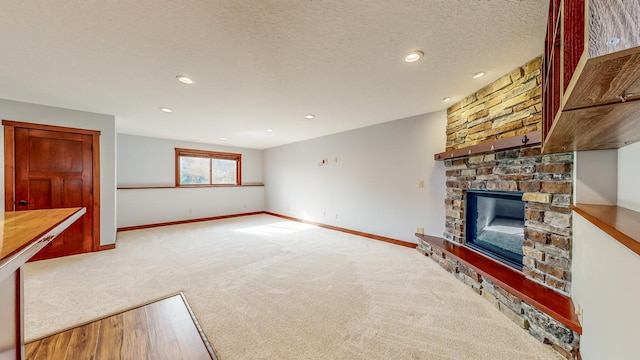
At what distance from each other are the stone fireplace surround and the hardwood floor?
235cm

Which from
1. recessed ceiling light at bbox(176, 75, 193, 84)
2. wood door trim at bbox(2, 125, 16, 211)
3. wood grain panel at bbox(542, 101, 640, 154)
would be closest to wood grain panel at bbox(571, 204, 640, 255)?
wood grain panel at bbox(542, 101, 640, 154)

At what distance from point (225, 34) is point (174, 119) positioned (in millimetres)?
2868

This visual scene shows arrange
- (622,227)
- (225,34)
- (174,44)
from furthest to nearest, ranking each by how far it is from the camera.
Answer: (174,44)
(225,34)
(622,227)

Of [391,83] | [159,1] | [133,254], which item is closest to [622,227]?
[391,83]

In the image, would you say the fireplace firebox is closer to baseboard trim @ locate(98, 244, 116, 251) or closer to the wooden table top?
the wooden table top

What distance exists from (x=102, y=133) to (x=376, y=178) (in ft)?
15.3

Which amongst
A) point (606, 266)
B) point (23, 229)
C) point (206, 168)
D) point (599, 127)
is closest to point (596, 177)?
point (606, 266)

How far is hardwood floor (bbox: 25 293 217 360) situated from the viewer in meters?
1.53

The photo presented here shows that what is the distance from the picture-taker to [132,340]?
1659 millimetres

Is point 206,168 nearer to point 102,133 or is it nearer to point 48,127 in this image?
point 102,133

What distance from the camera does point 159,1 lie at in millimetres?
1331

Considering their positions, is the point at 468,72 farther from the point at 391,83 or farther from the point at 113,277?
the point at 113,277

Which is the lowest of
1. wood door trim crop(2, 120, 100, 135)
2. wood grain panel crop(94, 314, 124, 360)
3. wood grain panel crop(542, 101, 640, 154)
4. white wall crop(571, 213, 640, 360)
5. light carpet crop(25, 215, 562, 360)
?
wood grain panel crop(94, 314, 124, 360)

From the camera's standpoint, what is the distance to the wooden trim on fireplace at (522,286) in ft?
5.00
